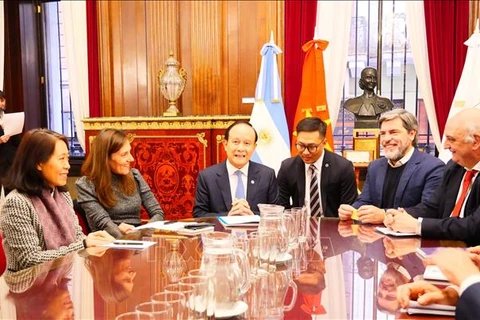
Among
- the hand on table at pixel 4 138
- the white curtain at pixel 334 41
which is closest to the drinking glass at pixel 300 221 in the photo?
the hand on table at pixel 4 138

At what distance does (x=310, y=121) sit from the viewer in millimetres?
3389

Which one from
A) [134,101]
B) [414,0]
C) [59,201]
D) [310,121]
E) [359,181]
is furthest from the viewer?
[134,101]

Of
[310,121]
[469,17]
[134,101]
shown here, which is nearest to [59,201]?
[310,121]

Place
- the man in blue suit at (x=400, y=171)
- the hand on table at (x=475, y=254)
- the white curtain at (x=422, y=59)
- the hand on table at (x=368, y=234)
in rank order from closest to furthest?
the hand on table at (x=475, y=254), the hand on table at (x=368, y=234), the man in blue suit at (x=400, y=171), the white curtain at (x=422, y=59)

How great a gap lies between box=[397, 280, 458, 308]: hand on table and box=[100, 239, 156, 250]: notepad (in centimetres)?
115

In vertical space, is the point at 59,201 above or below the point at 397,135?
below

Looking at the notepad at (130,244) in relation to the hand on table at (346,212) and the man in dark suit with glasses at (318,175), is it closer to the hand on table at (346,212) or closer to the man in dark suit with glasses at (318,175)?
the hand on table at (346,212)

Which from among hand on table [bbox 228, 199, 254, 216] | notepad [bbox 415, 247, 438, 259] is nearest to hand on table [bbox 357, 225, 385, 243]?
notepad [bbox 415, 247, 438, 259]

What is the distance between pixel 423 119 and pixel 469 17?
48.4 inches

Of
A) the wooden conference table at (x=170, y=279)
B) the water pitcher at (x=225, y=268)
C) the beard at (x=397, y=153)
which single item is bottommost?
the wooden conference table at (x=170, y=279)

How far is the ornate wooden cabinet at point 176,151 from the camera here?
17.6 feet

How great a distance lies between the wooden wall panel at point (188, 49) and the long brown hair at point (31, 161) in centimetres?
390

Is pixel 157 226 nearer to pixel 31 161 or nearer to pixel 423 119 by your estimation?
pixel 31 161

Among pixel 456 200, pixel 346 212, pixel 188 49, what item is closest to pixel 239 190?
pixel 346 212
